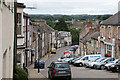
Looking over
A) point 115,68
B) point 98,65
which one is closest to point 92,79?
point 115,68

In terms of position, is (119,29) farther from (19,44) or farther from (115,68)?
(19,44)

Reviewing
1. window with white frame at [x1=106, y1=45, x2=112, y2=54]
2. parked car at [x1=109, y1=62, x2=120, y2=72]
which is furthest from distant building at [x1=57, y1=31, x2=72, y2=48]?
parked car at [x1=109, y1=62, x2=120, y2=72]

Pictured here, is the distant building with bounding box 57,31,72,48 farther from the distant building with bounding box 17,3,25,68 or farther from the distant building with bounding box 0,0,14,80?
the distant building with bounding box 0,0,14,80

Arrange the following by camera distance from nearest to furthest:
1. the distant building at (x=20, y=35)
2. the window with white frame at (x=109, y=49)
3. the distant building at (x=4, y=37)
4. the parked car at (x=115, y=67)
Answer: the distant building at (x=4, y=37) → the distant building at (x=20, y=35) → the parked car at (x=115, y=67) → the window with white frame at (x=109, y=49)

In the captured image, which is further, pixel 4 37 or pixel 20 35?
pixel 20 35

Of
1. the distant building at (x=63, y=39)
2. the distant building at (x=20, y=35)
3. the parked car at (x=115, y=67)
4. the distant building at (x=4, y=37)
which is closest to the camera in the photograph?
the distant building at (x=4, y=37)

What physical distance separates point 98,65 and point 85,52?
28047mm

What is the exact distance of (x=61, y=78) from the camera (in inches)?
742

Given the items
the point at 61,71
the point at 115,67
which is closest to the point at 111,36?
the point at 115,67

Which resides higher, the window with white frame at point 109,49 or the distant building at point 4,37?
the distant building at point 4,37

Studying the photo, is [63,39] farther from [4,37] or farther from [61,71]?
[4,37]

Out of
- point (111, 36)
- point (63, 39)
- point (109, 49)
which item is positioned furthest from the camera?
point (63, 39)

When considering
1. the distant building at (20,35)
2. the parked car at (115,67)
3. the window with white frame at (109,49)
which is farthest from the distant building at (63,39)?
the distant building at (20,35)

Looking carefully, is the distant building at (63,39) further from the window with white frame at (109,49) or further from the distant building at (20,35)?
the distant building at (20,35)
